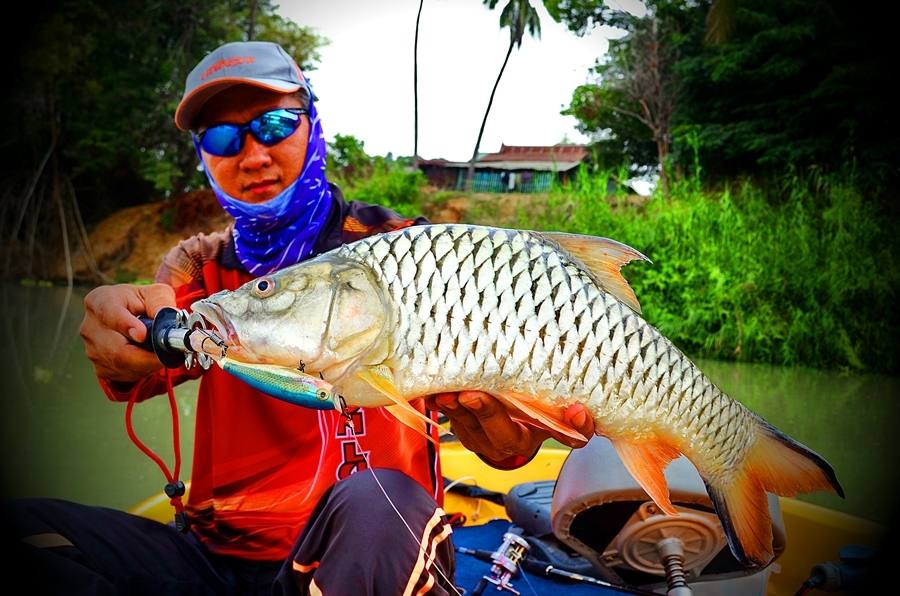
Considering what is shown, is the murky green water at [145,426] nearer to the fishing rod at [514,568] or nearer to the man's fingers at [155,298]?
the fishing rod at [514,568]

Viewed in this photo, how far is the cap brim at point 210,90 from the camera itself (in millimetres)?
1618

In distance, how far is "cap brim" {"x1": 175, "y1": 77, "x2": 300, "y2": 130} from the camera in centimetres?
162

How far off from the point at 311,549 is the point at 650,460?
1.90 feet

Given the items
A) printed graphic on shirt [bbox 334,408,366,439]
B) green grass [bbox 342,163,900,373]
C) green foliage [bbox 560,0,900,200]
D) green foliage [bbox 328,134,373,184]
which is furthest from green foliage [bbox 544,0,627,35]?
printed graphic on shirt [bbox 334,408,366,439]

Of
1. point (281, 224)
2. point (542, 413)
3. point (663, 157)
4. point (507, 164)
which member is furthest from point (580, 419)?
point (507, 164)

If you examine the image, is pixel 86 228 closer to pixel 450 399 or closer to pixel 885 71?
pixel 885 71

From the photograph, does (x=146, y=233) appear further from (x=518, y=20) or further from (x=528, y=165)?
(x=518, y=20)

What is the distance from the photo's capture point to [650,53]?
1270cm

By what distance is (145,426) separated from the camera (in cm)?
452

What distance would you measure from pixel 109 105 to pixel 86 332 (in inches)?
655

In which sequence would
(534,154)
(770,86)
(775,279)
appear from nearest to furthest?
1. (775,279)
2. (770,86)
3. (534,154)

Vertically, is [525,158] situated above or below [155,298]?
above

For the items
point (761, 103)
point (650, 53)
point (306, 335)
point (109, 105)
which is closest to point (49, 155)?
point (109, 105)

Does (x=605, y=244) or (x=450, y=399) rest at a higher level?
(x=605, y=244)
